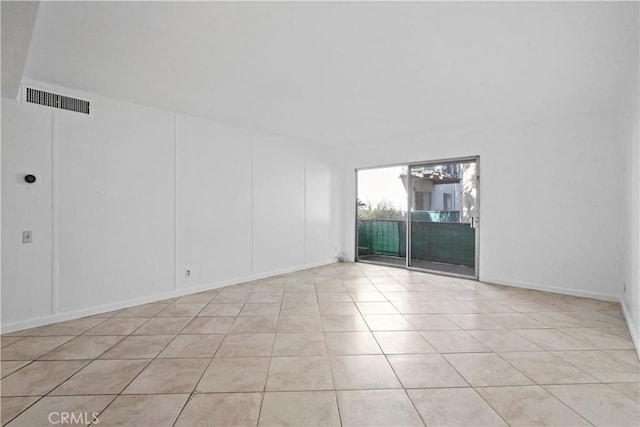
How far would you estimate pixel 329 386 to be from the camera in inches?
76.4

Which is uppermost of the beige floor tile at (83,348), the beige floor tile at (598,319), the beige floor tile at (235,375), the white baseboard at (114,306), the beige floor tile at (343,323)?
the white baseboard at (114,306)

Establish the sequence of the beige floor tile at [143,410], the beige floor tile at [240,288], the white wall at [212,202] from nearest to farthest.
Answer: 1. the beige floor tile at [143,410]
2. the white wall at [212,202]
3. the beige floor tile at [240,288]

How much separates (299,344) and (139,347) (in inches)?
56.6

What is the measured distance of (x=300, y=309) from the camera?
3510mm

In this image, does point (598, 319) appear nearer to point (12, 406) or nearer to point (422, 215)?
point (422, 215)

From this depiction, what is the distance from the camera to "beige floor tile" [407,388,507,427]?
1604 millimetres

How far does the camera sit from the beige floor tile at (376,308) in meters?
3.40

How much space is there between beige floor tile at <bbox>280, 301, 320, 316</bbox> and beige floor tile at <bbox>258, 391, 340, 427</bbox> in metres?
1.49

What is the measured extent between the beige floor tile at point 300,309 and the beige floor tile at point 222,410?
1516mm

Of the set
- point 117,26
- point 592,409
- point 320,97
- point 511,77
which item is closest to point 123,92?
point 117,26

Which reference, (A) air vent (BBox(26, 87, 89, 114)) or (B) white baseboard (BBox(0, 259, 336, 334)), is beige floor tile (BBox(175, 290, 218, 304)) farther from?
(A) air vent (BBox(26, 87, 89, 114))

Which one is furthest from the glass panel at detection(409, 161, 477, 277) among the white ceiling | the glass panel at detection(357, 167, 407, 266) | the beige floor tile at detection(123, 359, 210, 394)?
the beige floor tile at detection(123, 359, 210, 394)

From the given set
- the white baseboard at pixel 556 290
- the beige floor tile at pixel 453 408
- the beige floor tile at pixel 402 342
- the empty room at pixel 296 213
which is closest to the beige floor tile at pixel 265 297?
the empty room at pixel 296 213

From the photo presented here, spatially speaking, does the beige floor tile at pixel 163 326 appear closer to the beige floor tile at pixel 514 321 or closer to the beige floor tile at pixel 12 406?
the beige floor tile at pixel 12 406
